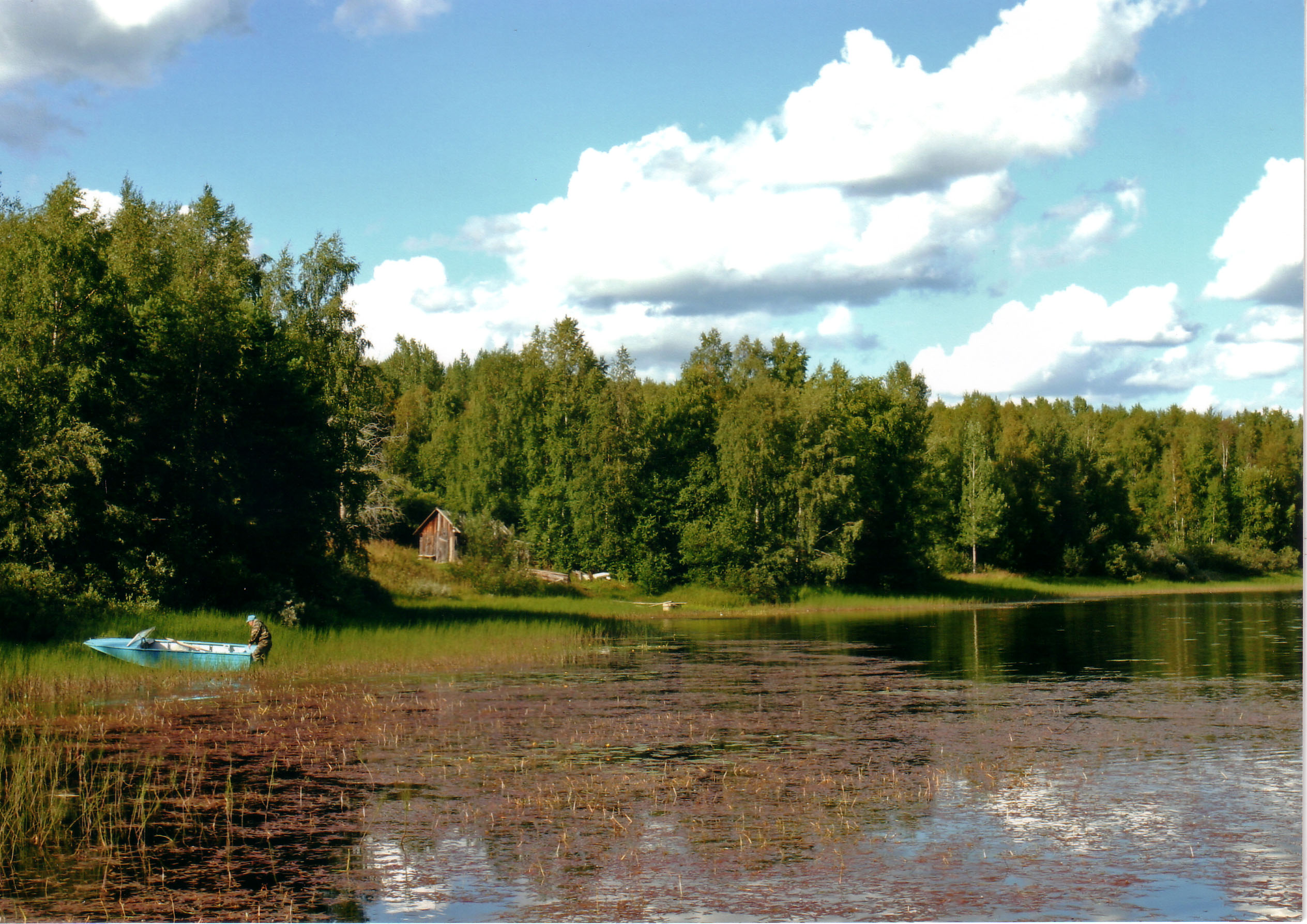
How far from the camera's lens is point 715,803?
14.6 m

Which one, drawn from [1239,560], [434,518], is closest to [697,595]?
[434,518]

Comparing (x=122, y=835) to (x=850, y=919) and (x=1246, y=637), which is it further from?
(x=1246, y=637)

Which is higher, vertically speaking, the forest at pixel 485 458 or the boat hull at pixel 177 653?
the forest at pixel 485 458

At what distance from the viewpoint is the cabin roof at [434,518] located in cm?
7725

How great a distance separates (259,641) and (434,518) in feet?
168

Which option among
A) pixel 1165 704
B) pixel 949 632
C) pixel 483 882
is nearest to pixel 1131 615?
pixel 949 632

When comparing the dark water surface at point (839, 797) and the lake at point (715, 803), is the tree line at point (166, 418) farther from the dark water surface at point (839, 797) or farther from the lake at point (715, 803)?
the dark water surface at point (839, 797)

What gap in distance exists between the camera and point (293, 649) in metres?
32.0

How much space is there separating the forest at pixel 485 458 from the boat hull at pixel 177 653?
2.79m

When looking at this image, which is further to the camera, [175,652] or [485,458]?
[485,458]

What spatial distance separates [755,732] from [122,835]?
10784 mm

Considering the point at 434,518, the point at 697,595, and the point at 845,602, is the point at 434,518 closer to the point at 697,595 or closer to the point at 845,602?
the point at 697,595

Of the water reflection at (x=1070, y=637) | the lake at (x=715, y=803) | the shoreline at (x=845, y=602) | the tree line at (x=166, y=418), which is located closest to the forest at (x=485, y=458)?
the tree line at (x=166, y=418)

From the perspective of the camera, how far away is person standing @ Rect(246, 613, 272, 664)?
29.2 metres
